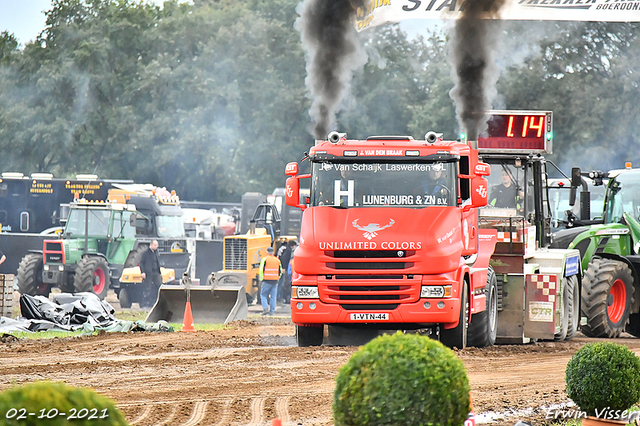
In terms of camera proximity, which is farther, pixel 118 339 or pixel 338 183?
pixel 118 339

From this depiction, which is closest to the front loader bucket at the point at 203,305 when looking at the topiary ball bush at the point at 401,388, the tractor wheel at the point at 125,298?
the tractor wheel at the point at 125,298

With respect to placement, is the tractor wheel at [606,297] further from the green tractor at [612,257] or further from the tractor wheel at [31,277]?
the tractor wheel at [31,277]

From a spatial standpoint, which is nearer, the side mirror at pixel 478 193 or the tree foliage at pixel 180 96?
the side mirror at pixel 478 193

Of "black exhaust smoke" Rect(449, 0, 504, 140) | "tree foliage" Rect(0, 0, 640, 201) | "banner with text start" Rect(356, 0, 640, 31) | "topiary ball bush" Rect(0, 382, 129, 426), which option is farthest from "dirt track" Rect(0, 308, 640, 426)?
"tree foliage" Rect(0, 0, 640, 201)

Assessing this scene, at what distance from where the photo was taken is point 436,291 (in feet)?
36.2

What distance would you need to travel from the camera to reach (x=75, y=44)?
50688mm

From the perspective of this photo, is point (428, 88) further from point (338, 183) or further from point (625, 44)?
point (338, 183)

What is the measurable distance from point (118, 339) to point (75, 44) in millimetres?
39806

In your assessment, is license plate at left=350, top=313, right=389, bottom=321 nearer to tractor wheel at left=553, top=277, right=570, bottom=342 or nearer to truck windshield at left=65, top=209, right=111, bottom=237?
tractor wheel at left=553, top=277, right=570, bottom=342

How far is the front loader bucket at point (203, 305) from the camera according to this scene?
18203 millimetres

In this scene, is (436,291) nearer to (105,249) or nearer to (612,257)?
(612,257)

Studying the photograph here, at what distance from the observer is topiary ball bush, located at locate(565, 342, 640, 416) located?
6465 mm

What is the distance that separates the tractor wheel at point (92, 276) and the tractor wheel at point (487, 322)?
548 inches

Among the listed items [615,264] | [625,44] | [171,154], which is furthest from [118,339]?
[171,154]
